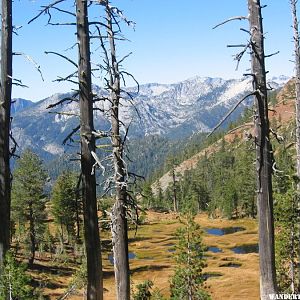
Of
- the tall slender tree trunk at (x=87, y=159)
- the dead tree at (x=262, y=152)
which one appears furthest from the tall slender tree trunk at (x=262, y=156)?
the tall slender tree trunk at (x=87, y=159)

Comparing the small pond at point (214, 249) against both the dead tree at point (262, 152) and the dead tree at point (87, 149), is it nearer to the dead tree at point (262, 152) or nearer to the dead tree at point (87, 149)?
the dead tree at point (262, 152)

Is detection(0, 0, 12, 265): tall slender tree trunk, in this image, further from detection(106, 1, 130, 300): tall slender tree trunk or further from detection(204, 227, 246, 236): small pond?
detection(204, 227, 246, 236): small pond

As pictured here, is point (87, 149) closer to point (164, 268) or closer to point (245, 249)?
point (164, 268)

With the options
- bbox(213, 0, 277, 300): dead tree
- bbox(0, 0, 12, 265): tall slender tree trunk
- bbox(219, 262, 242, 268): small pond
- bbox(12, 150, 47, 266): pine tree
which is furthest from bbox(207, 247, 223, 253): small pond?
bbox(0, 0, 12, 265): tall slender tree trunk

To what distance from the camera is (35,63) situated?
31.4ft

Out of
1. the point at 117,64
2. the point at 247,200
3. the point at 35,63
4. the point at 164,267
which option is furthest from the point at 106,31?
the point at 247,200

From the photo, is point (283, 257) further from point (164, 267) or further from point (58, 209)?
point (58, 209)

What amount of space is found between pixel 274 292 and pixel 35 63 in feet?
24.3

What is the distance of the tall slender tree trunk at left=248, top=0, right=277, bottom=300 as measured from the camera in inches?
364

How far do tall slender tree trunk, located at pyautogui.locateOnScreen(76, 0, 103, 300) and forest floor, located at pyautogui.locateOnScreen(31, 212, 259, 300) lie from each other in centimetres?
2355

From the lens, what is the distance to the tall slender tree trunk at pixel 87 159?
27.2ft

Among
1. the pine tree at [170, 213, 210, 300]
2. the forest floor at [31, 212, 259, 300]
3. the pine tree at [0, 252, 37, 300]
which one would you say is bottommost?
the forest floor at [31, 212, 259, 300]

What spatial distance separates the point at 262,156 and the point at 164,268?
187ft

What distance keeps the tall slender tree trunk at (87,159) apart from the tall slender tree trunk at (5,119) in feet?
7.63
